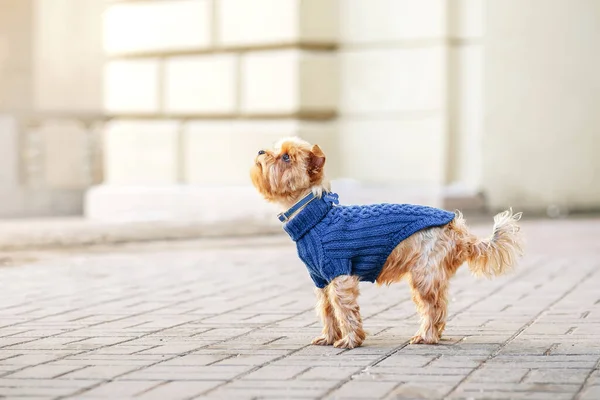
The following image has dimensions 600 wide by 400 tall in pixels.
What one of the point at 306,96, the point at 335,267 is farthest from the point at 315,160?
the point at 306,96

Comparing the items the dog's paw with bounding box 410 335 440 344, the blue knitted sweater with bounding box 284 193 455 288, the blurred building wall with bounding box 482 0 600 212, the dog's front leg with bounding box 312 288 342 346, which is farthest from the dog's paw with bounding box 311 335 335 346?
the blurred building wall with bounding box 482 0 600 212

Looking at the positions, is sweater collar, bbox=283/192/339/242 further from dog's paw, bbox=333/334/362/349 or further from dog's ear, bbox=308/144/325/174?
dog's paw, bbox=333/334/362/349

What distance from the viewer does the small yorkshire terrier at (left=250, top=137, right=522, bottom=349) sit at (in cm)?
538

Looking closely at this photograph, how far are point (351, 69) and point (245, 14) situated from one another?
4.05 feet

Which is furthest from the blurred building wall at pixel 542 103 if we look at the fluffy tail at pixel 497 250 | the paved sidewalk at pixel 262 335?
the fluffy tail at pixel 497 250

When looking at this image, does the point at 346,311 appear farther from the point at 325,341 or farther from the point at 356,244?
the point at 356,244

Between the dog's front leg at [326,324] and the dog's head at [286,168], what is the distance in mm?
530

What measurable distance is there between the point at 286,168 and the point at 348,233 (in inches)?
16.1

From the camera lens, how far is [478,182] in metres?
12.4

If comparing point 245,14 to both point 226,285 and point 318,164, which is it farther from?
point 318,164

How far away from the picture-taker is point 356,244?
17.8 feet

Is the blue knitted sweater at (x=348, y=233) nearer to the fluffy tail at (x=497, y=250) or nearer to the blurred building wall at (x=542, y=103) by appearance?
the fluffy tail at (x=497, y=250)

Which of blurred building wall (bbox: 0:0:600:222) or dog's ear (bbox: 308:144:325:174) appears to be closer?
Result: dog's ear (bbox: 308:144:325:174)

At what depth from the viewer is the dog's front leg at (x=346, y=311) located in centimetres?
540
